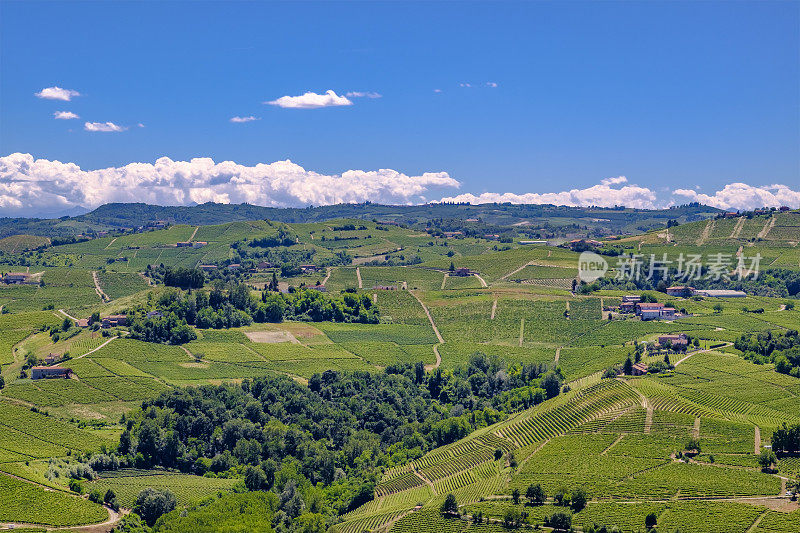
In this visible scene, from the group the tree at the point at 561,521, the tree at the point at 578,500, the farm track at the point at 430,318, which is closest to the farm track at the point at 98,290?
the farm track at the point at 430,318

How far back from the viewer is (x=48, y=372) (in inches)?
4058

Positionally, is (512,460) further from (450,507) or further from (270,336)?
(270,336)

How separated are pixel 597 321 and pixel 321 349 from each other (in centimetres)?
5247

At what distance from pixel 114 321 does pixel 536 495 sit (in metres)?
86.9

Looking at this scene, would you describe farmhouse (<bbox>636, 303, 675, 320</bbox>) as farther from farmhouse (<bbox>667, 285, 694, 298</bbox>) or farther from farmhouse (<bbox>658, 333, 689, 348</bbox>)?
farmhouse (<bbox>667, 285, 694, 298</bbox>)

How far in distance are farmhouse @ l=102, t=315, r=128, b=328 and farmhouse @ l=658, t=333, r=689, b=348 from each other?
89.9 metres

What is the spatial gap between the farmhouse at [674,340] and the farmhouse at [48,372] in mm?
88169

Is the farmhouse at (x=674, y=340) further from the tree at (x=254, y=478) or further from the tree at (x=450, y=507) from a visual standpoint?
the tree at (x=254, y=478)

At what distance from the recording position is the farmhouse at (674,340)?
112894 mm

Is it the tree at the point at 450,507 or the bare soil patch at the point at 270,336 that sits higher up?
the bare soil patch at the point at 270,336

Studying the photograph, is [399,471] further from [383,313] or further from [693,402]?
[383,313]

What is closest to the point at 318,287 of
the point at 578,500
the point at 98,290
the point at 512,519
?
the point at 98,290

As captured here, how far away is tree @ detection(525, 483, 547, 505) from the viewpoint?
6944 centimetres

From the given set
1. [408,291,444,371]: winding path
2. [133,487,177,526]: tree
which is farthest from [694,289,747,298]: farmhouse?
[133,487,177,526]: tree
